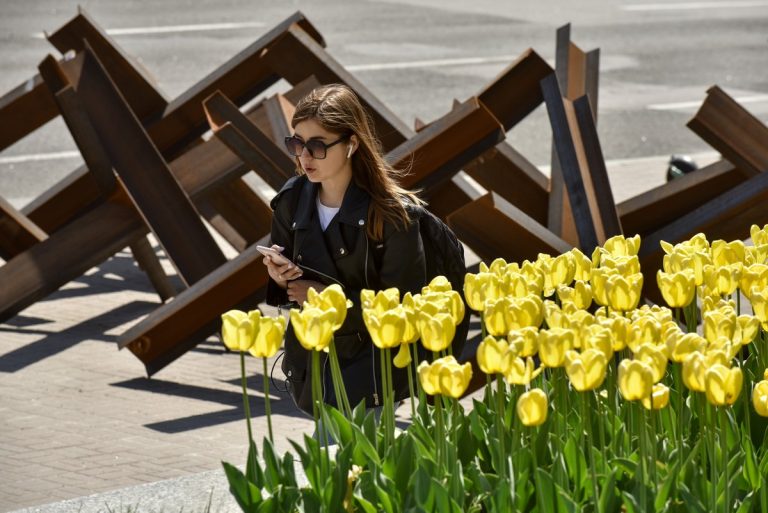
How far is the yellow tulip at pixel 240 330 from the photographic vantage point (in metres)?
3.15

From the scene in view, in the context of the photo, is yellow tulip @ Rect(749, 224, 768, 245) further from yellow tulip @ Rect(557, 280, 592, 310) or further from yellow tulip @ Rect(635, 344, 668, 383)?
yellow tulip @ Rect(635, 344, 668, 383)

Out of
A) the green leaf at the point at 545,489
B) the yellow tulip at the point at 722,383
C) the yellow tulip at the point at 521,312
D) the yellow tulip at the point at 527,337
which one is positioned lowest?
the green leaf at the point at 545,489

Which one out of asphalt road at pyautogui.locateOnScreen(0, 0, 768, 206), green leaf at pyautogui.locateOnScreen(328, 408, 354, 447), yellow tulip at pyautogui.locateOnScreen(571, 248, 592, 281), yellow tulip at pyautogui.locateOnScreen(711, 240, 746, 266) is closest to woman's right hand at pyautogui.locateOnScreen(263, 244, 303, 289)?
Result: green leaf at pyautogui.locateOnScreen(328, 408, 354, 447)

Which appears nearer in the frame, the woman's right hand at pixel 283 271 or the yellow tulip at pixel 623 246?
the yellow tulip at pixel 623 246

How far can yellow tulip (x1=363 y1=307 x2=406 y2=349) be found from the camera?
3.18 m

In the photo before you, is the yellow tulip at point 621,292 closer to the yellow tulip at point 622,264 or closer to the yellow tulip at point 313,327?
the yellow tulip at point 622,264

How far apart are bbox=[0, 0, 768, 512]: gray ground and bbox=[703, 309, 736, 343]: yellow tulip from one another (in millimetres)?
1471

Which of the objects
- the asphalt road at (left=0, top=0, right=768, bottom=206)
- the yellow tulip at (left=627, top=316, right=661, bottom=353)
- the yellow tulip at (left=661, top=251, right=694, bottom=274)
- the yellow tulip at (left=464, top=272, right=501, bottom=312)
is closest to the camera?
the yellow tulip at (left=627, top=316, right=661, bottom=353)

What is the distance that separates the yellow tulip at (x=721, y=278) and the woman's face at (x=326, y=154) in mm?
1166

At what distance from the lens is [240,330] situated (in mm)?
3152

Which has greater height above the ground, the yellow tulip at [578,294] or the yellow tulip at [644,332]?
the yellow tulip at [578,294]

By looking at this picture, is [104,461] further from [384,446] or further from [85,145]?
[384,446]

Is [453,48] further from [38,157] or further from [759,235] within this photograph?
[759,235]

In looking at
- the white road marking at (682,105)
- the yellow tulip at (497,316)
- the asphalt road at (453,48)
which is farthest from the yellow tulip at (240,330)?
the white road marking at (682,105)
